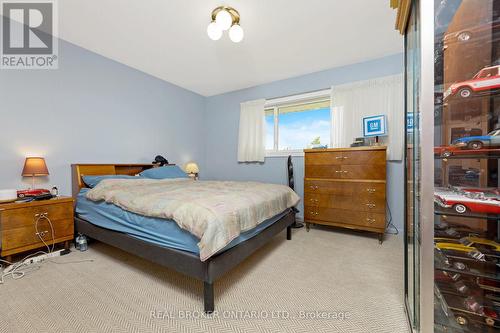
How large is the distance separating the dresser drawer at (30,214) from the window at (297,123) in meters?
3.09

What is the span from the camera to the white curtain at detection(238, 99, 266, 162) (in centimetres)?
411

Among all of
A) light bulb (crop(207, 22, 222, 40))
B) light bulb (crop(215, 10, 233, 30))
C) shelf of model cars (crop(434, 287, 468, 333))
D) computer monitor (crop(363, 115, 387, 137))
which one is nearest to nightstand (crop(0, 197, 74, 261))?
light bulb (crop(207, 22, 222, 40))

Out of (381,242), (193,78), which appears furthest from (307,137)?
(193,78)

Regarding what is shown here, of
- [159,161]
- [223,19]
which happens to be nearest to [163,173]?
[159,161]

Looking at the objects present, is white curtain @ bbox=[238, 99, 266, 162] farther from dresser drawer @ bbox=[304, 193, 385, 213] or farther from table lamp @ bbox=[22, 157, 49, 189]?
table lamp @ bbox=[22, 157, 49, 189]

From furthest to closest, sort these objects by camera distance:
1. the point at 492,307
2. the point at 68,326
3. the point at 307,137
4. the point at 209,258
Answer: the point at 307,137 < the point at 209,258 < the point at 68,326 < the point at 492,307

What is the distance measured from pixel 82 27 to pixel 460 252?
392 cm

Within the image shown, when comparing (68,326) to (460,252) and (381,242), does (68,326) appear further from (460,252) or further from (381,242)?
(381,242)

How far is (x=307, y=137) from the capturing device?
12.5 feet

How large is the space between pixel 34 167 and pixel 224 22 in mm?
2558

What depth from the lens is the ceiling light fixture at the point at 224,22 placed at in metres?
2.00

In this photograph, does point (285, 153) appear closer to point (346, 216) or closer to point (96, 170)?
point (346, 216)

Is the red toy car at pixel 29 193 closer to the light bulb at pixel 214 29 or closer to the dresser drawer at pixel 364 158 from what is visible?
the light bulb at pixel 214 29

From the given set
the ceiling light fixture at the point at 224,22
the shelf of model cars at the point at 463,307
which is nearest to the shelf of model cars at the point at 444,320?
the shelf of model cars at the point at 463,307
